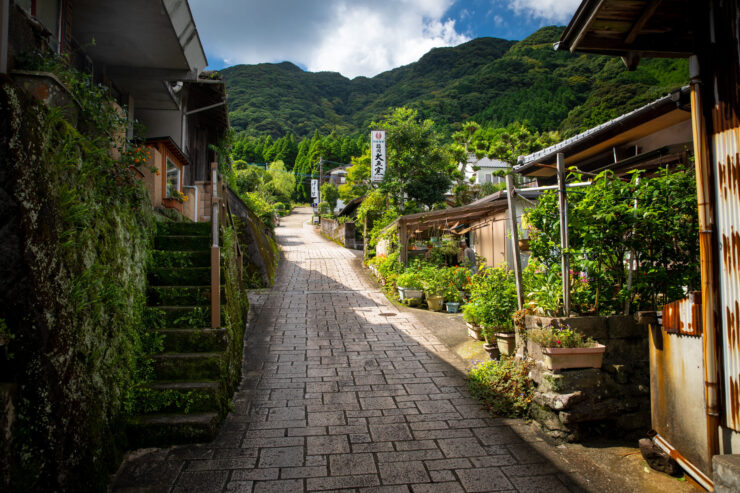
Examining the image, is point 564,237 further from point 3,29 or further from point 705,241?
point 3,29

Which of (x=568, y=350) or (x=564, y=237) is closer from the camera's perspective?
(x=568, y=350)

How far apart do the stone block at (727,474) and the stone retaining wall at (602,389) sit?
1639 millimetres

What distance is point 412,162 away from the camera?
2077 centimetres

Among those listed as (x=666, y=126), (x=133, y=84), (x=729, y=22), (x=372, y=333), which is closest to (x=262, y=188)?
(x=133, y=84)

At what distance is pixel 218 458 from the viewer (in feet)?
12.4

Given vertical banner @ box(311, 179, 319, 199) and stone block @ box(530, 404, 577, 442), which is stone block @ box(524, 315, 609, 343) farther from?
vertical banner @ box(311, 179, 319, 199)

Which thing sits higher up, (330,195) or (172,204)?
(330,195)

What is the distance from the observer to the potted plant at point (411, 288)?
36.8ft

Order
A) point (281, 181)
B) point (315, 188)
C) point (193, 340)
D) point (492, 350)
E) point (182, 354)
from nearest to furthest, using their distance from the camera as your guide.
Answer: point (182, 354), point (193, 340), point (492, 350), point (315, 188), point (281, 181)

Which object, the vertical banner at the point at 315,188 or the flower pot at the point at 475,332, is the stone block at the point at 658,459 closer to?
the flower pot at the point at 475,332

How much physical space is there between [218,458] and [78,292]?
6.24 ft

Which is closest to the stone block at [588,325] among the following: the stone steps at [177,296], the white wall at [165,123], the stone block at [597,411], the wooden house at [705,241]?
the stone block at [597,411]

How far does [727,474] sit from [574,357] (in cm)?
183

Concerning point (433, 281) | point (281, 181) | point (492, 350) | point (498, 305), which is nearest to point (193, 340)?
point (498, 305)
